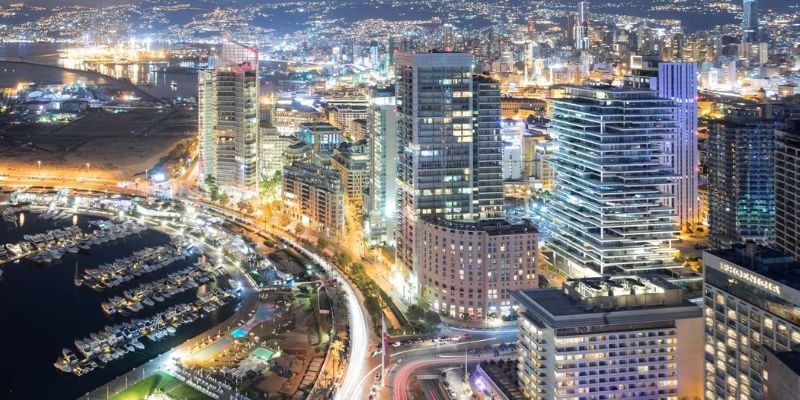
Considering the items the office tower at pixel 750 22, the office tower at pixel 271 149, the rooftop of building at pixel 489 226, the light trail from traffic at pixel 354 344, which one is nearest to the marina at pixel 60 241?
the office tower at pixel 271 149

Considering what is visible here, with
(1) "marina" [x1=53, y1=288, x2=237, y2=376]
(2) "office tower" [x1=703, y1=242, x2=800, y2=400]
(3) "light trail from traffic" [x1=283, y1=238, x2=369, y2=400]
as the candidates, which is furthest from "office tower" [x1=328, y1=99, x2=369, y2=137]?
(2) "office tower" [x1=703, y1=242, x2=800, y2=400]

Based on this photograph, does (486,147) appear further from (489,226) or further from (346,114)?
(346,114)

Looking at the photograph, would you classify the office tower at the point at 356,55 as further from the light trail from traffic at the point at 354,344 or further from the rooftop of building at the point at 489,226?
the rooftop of building at the point at 489,226

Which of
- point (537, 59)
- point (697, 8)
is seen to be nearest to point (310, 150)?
point (537, 59)

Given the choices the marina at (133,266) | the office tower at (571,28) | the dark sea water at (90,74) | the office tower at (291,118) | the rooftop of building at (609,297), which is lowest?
the marina at (133,266)

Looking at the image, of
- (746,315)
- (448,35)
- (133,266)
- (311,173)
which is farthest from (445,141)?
(448,35)

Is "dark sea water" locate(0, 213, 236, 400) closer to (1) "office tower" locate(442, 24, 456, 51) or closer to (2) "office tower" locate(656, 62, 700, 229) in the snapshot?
(2) "office tower" locate(656, 62, 700, 229)
